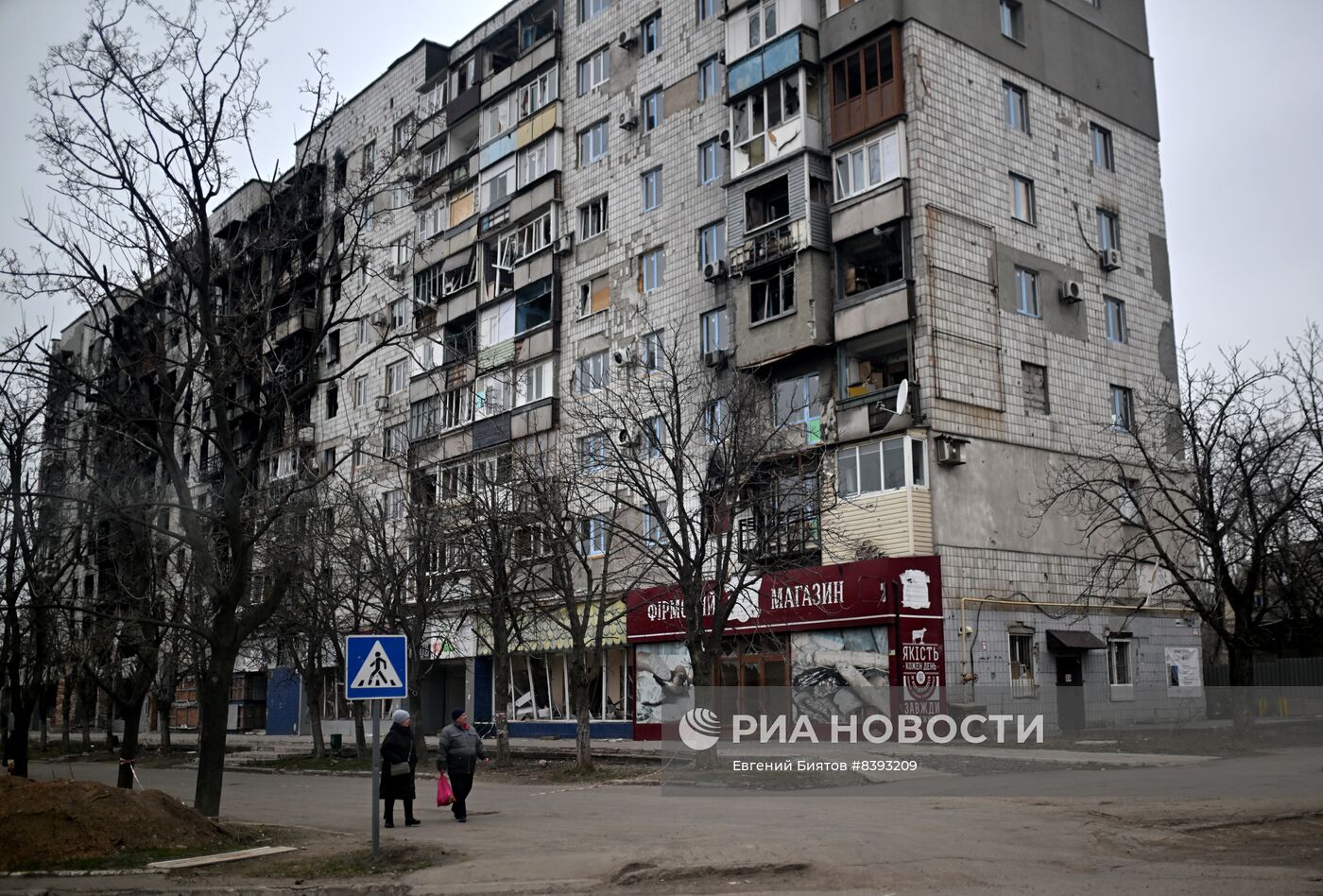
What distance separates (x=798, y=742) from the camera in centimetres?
2778

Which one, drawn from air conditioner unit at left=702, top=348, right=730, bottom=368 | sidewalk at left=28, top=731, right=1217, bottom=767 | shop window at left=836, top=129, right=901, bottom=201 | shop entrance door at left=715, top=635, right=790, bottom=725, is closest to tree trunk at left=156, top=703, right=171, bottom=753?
sidewalk at left=28, top=731, right=1217, bottom=767

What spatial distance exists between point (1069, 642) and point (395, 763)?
21.6 meters

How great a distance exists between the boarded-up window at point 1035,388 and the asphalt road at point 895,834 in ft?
46.8

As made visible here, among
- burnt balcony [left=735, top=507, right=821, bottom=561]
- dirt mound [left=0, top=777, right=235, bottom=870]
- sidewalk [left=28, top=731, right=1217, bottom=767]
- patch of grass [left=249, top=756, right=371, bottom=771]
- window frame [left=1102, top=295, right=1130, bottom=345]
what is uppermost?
window frame [left=1102, top=295, right=1130, bottom=345]

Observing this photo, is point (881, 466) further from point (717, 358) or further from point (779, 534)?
point (717, 358)

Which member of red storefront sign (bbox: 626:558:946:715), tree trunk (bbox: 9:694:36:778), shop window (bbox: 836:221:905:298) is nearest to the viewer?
tree trunk (bbox: 9:694:36:778)

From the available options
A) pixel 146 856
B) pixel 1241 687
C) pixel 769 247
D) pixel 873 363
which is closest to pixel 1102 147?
pixel 873 363

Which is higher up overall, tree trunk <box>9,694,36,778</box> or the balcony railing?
the balcony railing

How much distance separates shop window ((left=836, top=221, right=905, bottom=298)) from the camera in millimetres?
34188

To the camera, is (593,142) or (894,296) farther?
(593,142)

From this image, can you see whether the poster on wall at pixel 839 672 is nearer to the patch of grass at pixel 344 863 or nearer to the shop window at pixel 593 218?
the shop window at pixel 593 218

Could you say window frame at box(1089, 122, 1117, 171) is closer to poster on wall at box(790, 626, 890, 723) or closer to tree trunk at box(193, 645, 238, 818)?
poster on wall at box(790, 626, 890, 723)

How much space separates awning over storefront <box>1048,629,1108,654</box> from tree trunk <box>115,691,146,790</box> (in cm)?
2250

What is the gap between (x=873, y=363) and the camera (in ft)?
113
